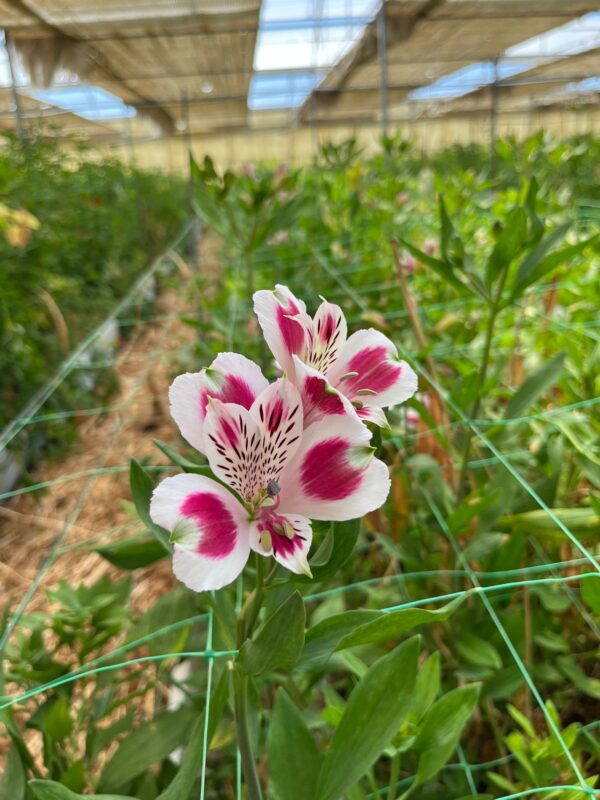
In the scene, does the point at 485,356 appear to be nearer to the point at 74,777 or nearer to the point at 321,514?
the point at 321,514

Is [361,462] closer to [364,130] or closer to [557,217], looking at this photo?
[557,217]

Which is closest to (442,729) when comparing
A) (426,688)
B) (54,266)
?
(426,688)

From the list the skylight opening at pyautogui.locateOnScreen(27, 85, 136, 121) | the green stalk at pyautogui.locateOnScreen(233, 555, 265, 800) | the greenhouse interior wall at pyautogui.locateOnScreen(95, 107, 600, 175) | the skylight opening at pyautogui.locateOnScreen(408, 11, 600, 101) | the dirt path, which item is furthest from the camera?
the greenhouse interior wall at pyautogui.locateOnScreen(95, 107, 600, 175)

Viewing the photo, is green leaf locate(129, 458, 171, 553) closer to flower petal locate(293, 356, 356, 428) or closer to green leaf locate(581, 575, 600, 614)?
flower petal locate(293, 356, 356, 428)

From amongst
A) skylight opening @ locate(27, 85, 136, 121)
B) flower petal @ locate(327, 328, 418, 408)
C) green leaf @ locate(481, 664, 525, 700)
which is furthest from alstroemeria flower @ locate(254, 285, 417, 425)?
skylight opening @ locate(27, 85, 136, 121)

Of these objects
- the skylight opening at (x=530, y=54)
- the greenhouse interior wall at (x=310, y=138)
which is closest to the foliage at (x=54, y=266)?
the skylight opening at (x=530, y=54)
